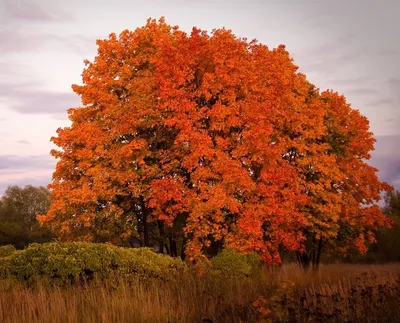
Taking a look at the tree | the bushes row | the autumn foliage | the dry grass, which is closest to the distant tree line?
the tree

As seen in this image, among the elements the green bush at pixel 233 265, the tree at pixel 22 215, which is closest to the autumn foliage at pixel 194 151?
the green bush at pixel 233 265

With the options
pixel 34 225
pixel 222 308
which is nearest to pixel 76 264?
pixel 222 308

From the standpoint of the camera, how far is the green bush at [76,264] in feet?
48.2

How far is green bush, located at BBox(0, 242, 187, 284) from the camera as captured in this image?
1468 cm

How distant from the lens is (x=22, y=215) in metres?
63.4

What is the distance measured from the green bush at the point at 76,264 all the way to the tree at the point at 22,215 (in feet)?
153

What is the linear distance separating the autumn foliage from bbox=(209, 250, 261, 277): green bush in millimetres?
1641

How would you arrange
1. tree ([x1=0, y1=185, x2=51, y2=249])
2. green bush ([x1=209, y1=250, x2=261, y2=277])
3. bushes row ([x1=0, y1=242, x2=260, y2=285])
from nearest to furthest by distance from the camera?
bushes row ([x1=0, y1=242, x2=260, y2=285])
green bush ([x1=209, y1=250, x2=261, y2=277])
tree ([x1=0, y1=185, x2=51, y2=249])

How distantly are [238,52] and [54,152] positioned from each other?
10.5m

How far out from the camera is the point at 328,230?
26.4 meters

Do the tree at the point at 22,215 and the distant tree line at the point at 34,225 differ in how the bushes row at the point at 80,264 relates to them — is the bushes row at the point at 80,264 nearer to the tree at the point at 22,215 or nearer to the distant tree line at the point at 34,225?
the distant tree line at the point at 34,225

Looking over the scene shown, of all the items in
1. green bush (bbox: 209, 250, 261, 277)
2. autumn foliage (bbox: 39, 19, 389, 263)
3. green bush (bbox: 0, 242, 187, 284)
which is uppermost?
autumn foliage (bbox: 39, 19, 389, 263)

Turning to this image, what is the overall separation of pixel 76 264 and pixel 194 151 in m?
7.43

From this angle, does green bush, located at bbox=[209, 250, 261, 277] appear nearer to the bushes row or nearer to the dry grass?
the bushes row
